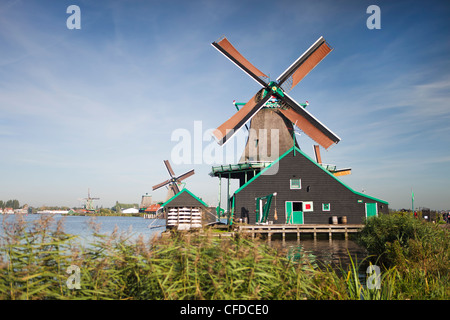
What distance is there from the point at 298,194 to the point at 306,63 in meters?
12.2

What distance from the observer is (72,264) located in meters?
3.72

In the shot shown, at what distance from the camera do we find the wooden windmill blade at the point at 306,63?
90.8 ft

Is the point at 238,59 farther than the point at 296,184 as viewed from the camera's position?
Yes

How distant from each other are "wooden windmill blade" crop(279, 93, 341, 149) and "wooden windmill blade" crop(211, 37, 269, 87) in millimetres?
3130

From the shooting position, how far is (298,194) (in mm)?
26031

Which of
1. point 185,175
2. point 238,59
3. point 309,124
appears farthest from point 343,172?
point 185,175

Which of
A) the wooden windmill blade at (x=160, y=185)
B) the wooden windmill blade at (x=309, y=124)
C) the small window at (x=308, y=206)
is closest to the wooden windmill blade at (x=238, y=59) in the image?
the wooden windmill blade at (x=309, y=124)

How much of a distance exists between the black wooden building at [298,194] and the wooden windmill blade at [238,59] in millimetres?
8347

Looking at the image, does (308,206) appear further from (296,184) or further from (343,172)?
(343,172)
